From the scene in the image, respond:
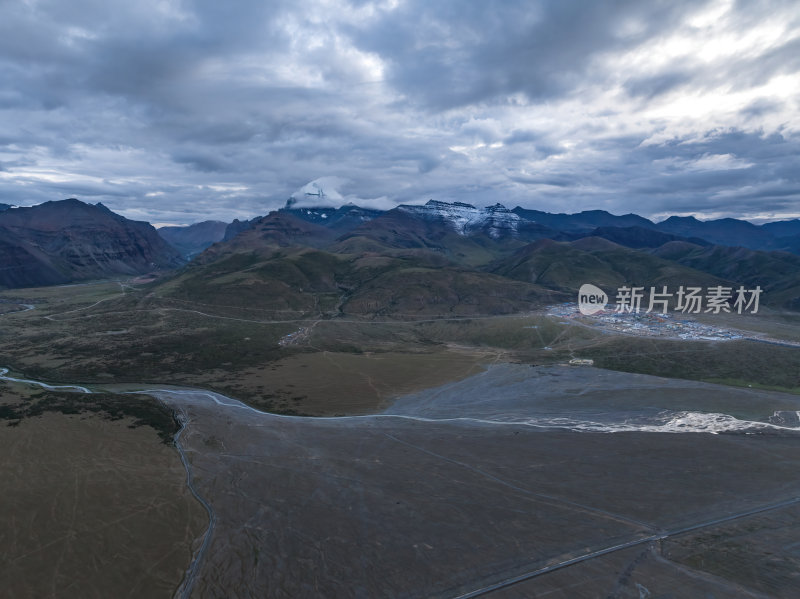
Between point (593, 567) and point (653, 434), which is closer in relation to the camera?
point (593, 567)

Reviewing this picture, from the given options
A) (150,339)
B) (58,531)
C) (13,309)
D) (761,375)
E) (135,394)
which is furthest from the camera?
(13,309)

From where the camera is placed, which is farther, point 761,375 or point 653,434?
point 761,375

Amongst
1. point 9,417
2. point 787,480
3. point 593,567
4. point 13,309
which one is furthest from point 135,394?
point 13,309

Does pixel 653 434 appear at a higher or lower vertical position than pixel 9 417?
higher

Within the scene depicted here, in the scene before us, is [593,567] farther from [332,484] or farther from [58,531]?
[58,531]

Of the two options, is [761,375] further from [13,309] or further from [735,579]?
[13,309]

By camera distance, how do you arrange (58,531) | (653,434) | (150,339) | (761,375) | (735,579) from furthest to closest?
(150,339)
(761,375)
(653,434)
(58,531)
(735,579)

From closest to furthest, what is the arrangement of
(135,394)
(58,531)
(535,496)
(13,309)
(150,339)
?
(58,531)
(535,496)
(135,394)
(150,339)
(13,309)

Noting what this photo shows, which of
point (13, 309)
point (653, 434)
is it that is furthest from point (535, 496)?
point (13, 309)

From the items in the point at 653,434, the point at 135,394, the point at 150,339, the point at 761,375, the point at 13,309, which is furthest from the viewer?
the point at 13,309

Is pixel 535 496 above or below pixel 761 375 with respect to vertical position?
below
